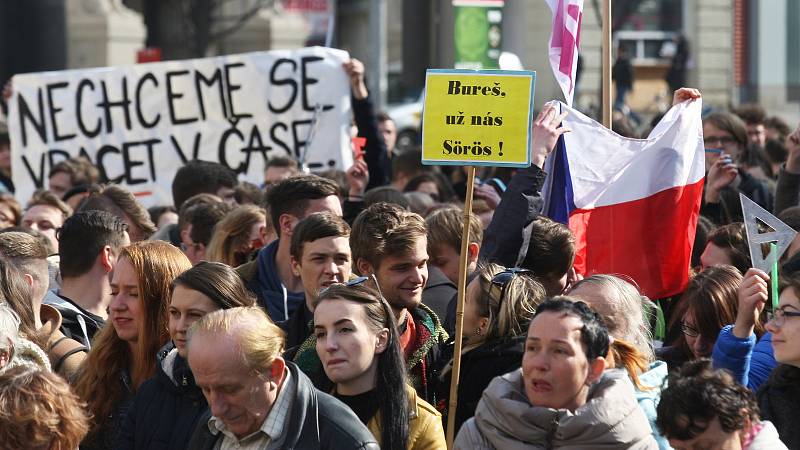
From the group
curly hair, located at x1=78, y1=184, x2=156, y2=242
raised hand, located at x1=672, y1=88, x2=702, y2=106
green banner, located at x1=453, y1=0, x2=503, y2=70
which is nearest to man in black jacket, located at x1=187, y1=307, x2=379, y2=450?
raised hand, located at x1=672, y1=88, x2=702, y2=106

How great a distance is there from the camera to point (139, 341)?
5.41m

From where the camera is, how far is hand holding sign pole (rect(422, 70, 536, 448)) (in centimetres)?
581

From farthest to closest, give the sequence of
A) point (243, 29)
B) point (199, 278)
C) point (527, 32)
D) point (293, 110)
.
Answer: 1. point (243, 29)
2. point (527, 32)
3. point (293, 110)
4. point (199, 278)

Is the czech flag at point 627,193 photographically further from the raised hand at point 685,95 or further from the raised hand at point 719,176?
the raised hand at point 719,176

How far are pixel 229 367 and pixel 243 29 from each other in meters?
34.3

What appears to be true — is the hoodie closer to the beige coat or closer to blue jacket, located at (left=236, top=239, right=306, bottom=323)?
the beige coat

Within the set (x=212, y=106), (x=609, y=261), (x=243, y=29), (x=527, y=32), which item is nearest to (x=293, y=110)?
(x=212, y=106)

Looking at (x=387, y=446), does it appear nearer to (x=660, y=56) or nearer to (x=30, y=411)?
(x=30, y=411)

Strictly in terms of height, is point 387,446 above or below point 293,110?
below

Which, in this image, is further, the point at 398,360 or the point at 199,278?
the point at 199,278

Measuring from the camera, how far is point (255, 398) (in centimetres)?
427

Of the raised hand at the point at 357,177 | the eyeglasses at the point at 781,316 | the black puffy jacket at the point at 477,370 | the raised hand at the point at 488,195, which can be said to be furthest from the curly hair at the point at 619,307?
the raised hand at the point at 357,177

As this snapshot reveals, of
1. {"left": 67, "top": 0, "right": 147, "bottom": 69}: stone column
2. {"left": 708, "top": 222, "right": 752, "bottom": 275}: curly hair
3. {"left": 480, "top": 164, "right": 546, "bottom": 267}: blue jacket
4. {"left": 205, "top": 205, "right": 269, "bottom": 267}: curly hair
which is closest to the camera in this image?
{"left": 480, "top": 164, "right": 546, "bottom": 267}: blue jacket

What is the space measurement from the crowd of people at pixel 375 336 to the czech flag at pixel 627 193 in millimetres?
214
